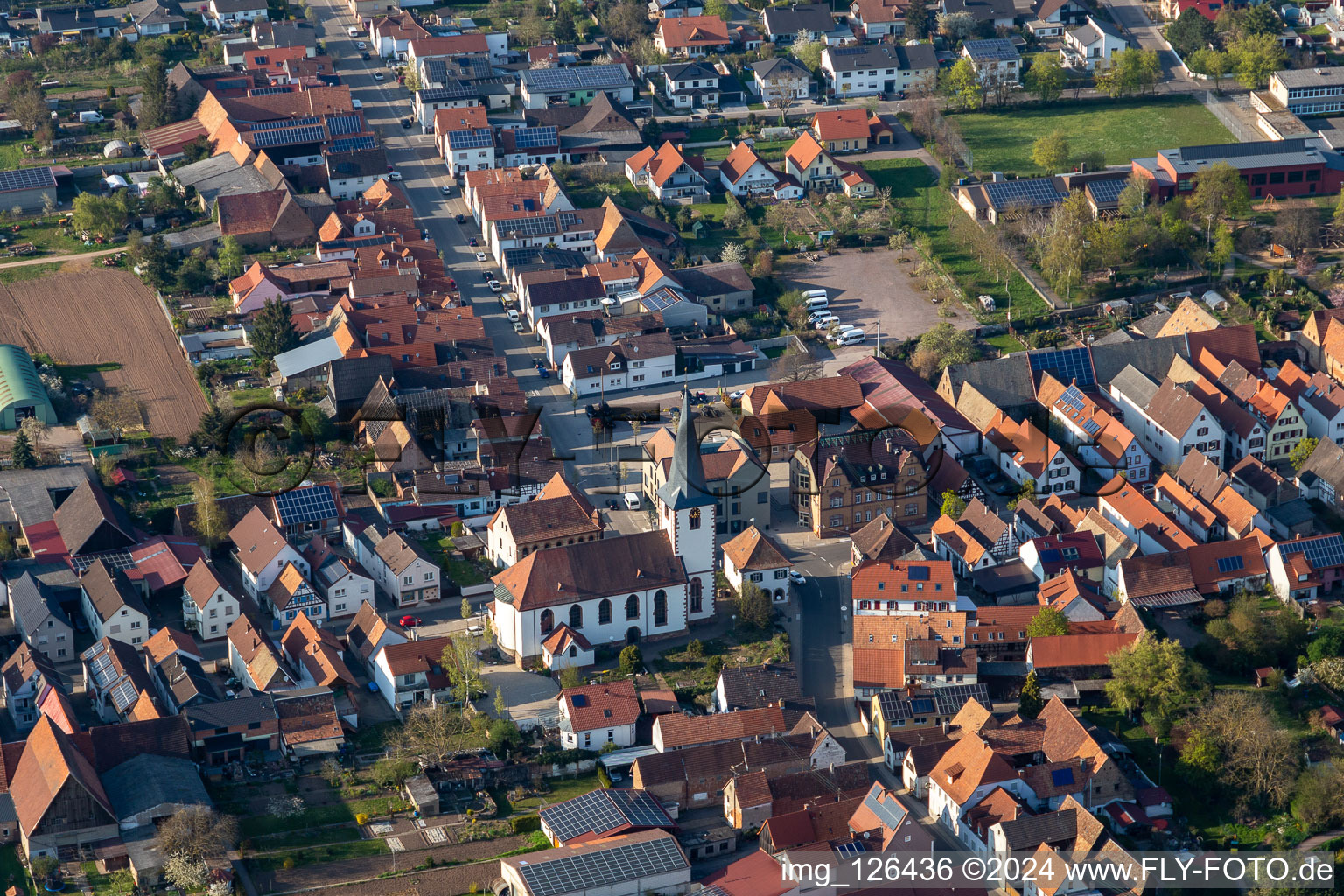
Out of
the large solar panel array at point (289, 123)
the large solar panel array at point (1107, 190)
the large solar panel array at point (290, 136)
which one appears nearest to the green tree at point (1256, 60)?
the large solar panel array at point (1107, 190)

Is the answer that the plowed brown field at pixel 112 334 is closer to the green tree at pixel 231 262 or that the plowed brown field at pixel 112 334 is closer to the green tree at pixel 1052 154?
the green tree at pixel 231 262

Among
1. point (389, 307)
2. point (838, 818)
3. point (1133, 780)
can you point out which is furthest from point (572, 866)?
point (389, 307)

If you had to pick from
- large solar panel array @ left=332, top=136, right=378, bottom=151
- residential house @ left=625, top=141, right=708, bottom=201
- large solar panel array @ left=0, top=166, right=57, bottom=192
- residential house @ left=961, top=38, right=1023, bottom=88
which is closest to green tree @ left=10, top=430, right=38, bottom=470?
large solar panel array @ left=0, top=166, right=57, bottom=192

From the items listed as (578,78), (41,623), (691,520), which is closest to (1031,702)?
(691,520)

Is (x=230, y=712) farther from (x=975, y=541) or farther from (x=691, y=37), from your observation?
(x=691, y=37)

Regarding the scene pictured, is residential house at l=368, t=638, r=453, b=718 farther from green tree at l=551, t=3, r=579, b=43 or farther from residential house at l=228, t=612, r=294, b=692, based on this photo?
green tree at l=551, t=3, r=579, b=43

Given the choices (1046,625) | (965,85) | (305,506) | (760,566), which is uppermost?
(965,85)
